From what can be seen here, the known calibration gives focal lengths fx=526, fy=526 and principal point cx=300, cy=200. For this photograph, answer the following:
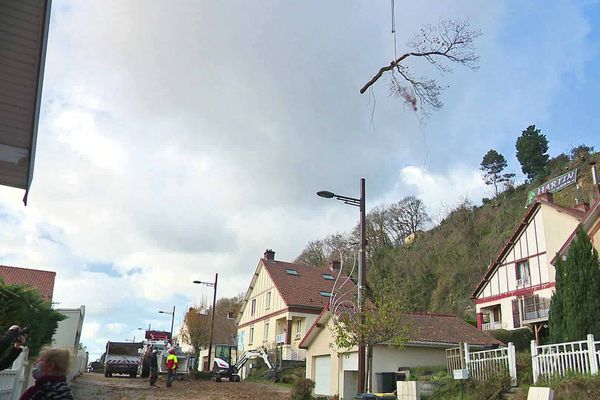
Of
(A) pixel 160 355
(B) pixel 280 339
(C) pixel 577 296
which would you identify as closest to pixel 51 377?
(C) pixel 577 296

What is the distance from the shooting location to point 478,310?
133ft

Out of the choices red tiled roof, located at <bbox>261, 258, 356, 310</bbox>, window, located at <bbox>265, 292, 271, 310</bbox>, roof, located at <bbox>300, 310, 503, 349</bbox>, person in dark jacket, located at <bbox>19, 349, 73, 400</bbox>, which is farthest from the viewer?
window, located at <bbox>265, 292, 271, 310</bbox>

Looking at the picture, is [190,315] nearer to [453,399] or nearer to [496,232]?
[496,232]

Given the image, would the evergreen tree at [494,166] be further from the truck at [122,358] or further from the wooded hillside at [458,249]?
the truck at [122,358]

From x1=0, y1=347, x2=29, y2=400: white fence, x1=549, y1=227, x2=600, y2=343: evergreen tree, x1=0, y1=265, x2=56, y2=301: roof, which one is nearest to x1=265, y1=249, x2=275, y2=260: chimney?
x1=0, y1=265, x2=56, y2=301: roof

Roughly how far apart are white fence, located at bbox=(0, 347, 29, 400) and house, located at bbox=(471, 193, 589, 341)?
3094cm

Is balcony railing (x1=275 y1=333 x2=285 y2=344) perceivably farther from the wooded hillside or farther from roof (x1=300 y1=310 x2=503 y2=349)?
roof (x1=300 y1=310 x2=503 y2=349)

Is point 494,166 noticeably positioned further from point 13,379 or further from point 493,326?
point 13,379

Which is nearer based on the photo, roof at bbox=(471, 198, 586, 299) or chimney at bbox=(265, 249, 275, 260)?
roof at bbox=(471, 198, 586, 299)

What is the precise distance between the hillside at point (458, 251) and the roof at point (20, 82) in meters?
43.8

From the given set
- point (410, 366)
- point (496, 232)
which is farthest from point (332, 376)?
point (496, 232)

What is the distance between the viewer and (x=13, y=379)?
9086 mm

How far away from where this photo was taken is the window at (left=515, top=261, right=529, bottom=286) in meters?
36.3

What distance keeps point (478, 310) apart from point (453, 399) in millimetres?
27485
